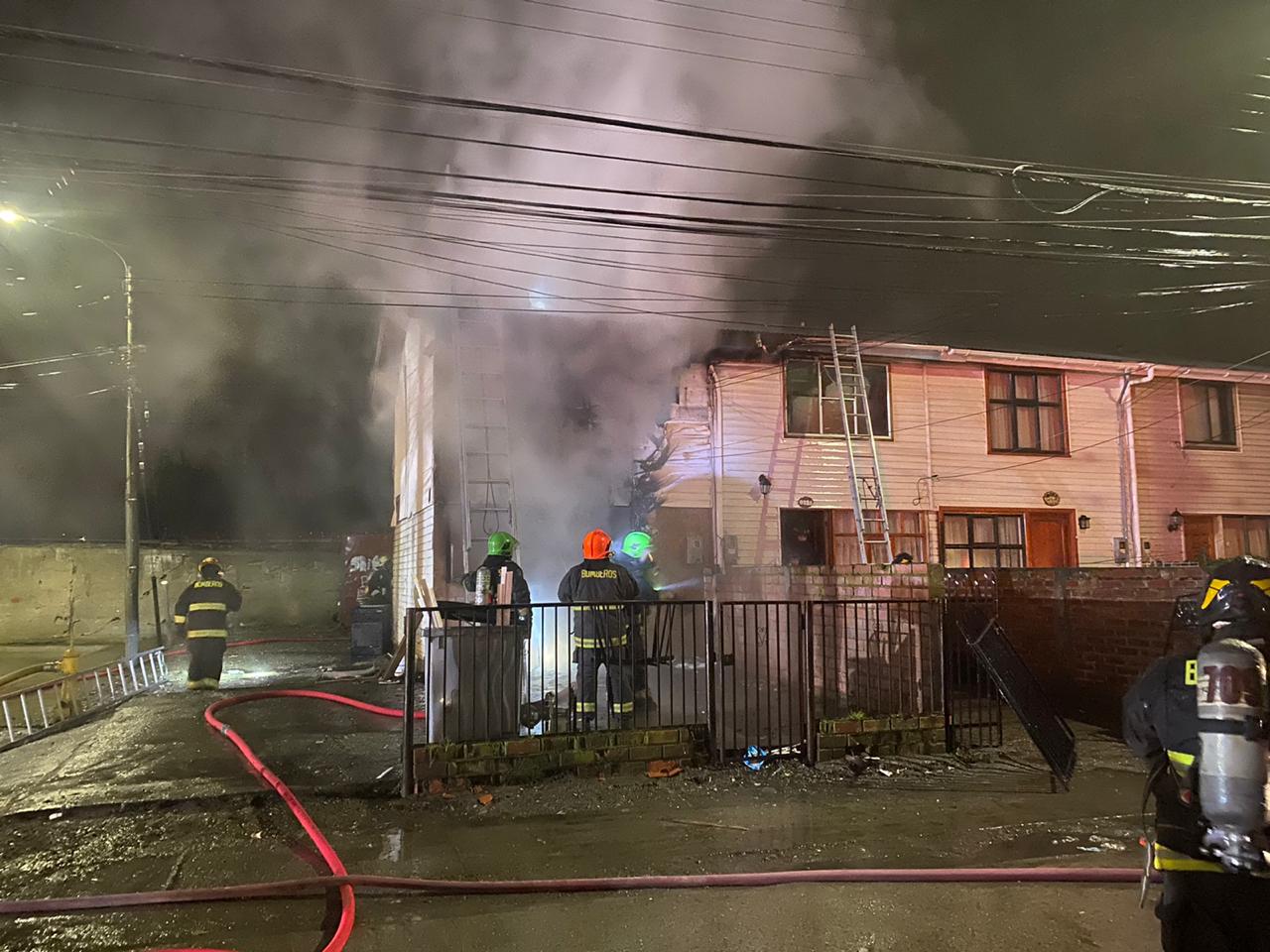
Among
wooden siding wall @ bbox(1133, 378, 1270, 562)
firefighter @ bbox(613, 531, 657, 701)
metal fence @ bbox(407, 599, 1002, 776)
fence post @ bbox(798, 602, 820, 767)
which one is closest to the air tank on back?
metal fence @ bbox(407, 599, 1002, 776)

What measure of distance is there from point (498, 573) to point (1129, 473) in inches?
482

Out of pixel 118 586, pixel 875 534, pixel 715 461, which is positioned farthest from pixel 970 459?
pixel 118 586

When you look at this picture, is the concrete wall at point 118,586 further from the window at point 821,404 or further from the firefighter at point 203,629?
the window at point 821,404

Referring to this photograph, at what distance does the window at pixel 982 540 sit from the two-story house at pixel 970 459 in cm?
2

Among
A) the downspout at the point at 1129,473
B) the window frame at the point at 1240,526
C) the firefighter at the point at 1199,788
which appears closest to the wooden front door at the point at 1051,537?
the downspout at the point at 1129,473

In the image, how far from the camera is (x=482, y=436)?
31.2 feet

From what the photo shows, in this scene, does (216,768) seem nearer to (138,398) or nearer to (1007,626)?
(1007,626)

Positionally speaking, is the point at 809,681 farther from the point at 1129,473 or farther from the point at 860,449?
the point at 1129,473

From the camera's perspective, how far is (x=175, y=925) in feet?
10.1

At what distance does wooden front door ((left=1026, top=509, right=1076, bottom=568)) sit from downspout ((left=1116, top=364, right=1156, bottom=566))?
3.37 feet

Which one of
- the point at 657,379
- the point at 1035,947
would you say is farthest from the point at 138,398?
the point at 1035,947

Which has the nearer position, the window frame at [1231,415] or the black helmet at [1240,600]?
the black helmet at [1240,600]

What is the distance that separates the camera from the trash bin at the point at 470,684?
4.83m

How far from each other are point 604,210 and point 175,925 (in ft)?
20.7
